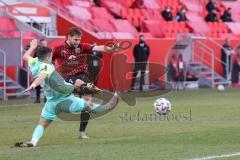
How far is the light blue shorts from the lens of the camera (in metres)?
12.6

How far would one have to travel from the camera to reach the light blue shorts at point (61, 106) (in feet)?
41.2

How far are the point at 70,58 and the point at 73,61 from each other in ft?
0.30

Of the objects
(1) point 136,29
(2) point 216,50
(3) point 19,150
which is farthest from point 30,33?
(3) point 19,150

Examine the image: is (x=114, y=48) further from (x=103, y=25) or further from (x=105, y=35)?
(x=103, y=25)

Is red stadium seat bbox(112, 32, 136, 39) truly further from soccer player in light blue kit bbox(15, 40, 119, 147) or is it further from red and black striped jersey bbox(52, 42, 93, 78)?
soccer player in light blue kit bbox(15, 40, 119, 147)

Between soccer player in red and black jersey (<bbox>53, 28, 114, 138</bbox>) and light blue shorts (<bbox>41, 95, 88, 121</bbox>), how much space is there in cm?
60

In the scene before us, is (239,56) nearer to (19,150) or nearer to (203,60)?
(203,60)

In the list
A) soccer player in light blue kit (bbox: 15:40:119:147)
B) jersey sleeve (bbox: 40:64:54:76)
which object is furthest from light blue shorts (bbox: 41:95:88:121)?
jersey sleeve (bbox: 40:64:54:76)

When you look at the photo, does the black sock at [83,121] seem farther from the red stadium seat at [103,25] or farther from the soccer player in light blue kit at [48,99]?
the red stadium seat at [103,25]

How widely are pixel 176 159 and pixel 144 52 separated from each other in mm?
20706

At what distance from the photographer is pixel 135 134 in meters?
14.2

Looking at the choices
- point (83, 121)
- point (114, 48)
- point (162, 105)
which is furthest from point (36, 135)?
point (162, 105)

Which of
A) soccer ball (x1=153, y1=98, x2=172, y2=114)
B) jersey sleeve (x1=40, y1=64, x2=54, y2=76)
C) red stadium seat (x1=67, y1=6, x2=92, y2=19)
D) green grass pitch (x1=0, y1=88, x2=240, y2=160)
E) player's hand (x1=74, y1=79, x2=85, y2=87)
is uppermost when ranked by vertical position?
red stadium seat (x1=67, y1=6, x2=92, y2=19)

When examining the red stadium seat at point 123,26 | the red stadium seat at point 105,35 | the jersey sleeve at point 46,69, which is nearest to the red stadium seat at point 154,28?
the red stadium seat at point 123,26
